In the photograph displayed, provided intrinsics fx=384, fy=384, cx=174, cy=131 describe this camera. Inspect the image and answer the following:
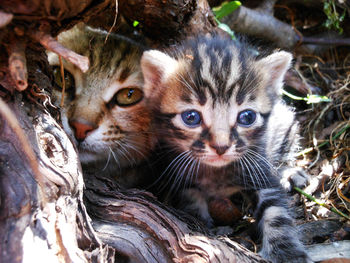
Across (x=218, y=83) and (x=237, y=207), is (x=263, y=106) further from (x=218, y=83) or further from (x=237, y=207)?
(x=237, y=207)

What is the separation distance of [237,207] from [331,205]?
557mm

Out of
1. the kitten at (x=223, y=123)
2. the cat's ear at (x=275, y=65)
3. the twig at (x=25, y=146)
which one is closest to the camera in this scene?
the twig at (x=25, y=146)

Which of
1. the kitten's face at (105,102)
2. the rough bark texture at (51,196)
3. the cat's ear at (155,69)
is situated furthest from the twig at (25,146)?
the cat's ear at (155,69)

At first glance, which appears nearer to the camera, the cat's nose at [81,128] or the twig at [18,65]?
the twig at [18,65]

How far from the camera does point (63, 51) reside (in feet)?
3.66

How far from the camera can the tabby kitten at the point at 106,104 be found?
1990 mm

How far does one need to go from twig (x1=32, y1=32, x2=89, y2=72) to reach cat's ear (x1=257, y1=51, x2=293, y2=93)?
4.55 feet

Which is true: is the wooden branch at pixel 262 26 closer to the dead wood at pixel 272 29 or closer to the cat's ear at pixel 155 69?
the dead wood at pixel 272 29

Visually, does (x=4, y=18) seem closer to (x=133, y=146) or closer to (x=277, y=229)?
(x=133, y=146)

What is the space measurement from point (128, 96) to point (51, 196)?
106cm

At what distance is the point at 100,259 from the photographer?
1.30 m

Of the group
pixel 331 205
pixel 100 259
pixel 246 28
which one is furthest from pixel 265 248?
pixel 246 28

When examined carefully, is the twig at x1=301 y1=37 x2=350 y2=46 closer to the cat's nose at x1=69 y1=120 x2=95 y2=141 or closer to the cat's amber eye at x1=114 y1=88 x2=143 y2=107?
the cat's amber eye at x1=114 y1=88 x2=143 y2=107

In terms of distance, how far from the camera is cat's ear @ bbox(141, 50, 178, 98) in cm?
214
